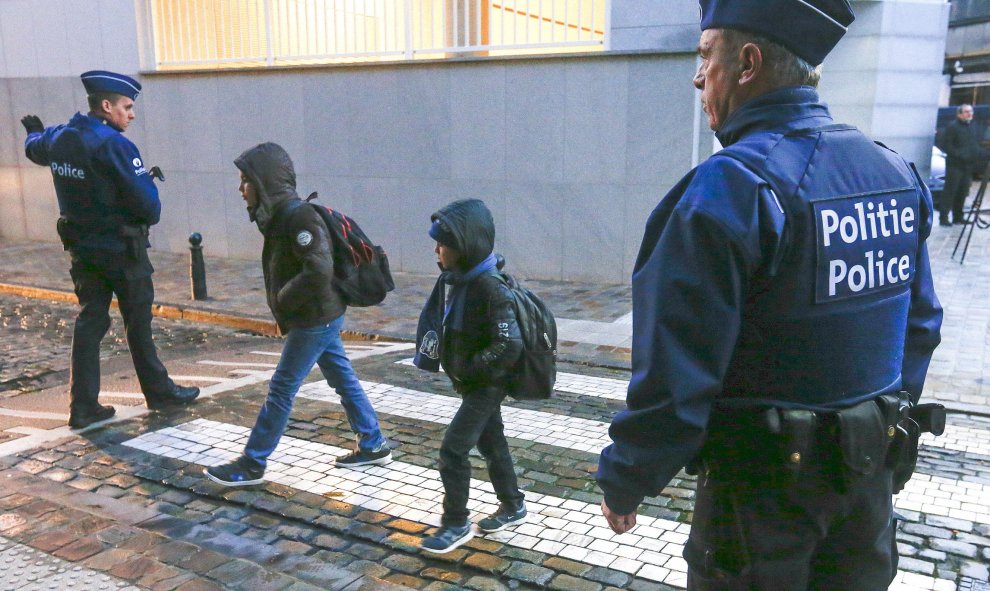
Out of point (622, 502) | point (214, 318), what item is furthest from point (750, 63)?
point (214, 318)

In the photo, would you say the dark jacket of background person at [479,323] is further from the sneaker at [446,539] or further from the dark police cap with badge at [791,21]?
the dark police cap with badge at [791,21]

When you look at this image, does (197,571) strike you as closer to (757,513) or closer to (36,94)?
(757,513)

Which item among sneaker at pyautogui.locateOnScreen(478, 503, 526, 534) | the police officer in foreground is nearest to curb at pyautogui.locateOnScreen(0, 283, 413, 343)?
sneaker at pyautogui.locateOnScreen(478, 503, 526, 534)

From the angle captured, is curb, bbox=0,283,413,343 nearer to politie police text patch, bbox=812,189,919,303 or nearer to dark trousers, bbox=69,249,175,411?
dark trousers, bbox=69,249,175,411

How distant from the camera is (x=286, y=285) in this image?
4.52 meters

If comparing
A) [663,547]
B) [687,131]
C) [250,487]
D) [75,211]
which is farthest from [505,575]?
[687,131]

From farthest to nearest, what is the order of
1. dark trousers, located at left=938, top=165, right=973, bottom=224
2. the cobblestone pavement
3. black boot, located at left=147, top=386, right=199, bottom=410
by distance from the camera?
dark trousers, located at left=938, top=165, right=973, bottom=224 < black boot, located at left=147, top=386, right=199, bottom=410 < the cobblestone pavement

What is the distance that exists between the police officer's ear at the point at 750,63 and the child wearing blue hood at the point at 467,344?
195 cm

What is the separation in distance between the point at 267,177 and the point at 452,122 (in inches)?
268

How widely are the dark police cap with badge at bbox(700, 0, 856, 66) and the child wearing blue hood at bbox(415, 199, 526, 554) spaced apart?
1958mm

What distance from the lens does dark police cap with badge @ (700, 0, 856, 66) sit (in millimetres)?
1962

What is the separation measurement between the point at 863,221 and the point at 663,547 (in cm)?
231

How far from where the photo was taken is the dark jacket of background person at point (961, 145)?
13789 millimetres

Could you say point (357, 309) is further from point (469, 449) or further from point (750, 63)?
point (750, 63)
